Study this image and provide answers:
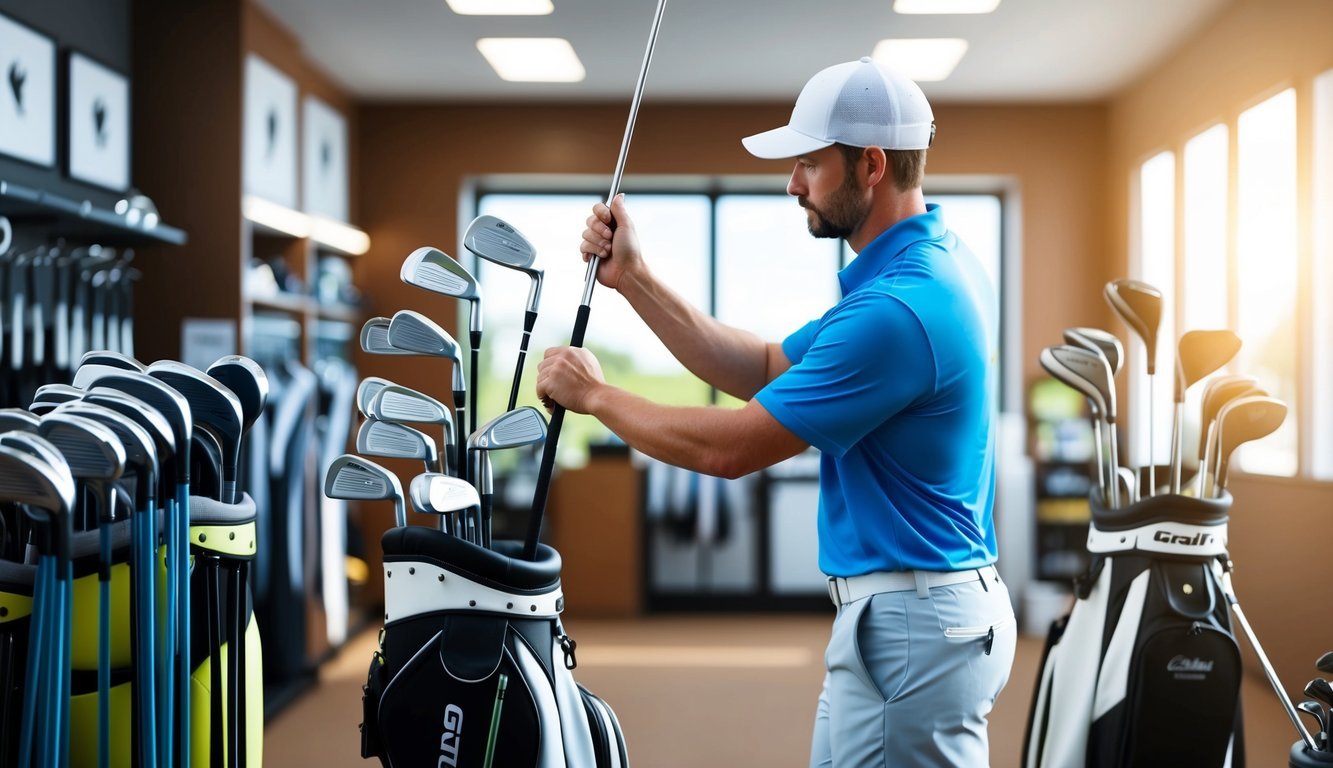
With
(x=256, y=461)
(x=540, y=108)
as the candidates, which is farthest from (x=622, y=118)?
(x=256, y=461)

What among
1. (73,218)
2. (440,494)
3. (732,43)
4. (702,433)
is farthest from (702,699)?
(440,494)

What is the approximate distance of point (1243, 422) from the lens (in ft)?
7.81

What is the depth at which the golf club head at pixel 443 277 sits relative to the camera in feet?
5.64

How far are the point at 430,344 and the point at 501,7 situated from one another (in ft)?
10.9

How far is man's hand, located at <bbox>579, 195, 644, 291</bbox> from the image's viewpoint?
179 cm

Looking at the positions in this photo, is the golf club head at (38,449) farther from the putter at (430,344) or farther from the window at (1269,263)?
the window at (1269,263)

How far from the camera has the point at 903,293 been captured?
150 cm

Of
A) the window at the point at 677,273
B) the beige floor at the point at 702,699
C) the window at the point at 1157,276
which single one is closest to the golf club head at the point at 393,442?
the beige floor at the point at 702,699

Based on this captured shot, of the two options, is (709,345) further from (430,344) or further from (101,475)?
(101,475)

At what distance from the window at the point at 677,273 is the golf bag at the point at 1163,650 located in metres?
4.29

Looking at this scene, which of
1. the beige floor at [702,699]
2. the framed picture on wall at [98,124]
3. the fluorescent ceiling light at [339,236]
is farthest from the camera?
the fluorescent ceiling light at [339,236]

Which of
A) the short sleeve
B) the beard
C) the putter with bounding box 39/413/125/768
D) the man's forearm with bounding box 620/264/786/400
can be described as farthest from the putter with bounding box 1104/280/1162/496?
the putter with bounding box 39/413/125/768

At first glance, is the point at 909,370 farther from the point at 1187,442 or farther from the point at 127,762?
the point at 1187,442

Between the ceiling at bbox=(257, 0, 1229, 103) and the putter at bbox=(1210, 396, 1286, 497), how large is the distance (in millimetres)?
2694
